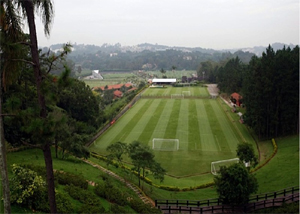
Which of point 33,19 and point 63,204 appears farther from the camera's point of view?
point 63,204

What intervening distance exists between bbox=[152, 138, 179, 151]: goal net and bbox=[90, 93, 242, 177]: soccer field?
51 centimetres

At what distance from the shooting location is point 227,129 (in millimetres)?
33875

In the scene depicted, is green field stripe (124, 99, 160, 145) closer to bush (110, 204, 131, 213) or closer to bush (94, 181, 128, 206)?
bush (94, 181, 128, 206)

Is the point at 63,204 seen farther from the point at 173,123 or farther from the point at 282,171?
the point at 173,123

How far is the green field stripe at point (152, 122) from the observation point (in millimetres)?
30953

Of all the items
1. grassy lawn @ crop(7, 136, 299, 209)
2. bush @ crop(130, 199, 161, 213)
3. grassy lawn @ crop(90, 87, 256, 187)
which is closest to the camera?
bush @ crop(130, 199, 161, 213)

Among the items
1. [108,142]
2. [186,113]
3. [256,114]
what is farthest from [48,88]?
[186,113]

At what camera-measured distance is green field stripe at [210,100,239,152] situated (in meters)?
28.7

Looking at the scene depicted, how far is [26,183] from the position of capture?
10.1 metres

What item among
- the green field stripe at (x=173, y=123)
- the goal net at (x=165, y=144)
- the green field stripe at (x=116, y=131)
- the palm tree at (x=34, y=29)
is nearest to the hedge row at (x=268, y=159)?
the goal net at (x=165, y=144)

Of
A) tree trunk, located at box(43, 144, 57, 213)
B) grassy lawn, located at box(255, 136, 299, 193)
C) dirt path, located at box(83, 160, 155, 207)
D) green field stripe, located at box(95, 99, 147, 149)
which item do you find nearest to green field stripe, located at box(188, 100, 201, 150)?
grassy lawn, located at box(255, 136, 299, 193)

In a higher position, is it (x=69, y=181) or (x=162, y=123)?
(x=69, y=181)

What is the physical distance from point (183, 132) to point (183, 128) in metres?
1.73

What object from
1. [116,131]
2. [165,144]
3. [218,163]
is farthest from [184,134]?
[218,163]
